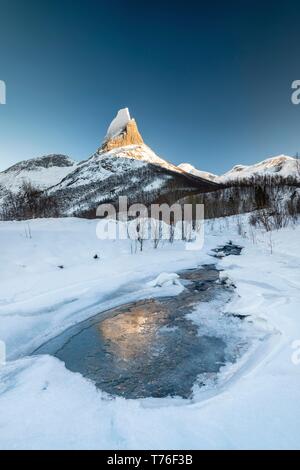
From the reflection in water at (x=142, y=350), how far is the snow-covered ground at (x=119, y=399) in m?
0.24

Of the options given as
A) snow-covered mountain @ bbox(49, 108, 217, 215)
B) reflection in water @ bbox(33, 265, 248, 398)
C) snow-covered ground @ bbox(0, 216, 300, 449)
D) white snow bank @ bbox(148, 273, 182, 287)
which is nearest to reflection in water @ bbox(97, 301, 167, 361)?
reflection in water @ bbox(33, 265, 248, 398)

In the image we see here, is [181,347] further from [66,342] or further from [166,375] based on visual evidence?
[66,342]

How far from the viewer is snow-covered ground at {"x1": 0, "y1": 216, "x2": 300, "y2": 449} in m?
2.43

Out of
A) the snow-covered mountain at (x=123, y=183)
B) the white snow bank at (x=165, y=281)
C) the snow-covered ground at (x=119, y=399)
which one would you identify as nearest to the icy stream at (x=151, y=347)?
the snow-covered ground at (x=119, y=399)

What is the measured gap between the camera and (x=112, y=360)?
4164mm

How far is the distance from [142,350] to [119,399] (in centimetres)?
131

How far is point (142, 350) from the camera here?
443 centimetres

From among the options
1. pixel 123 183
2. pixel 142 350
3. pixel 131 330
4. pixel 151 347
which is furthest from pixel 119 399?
pixel 123 183

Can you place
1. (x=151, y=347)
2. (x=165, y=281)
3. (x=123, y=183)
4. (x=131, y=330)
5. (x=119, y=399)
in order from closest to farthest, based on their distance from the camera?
(x=119, y=399)
(x=151, y=347)
(x=131, y=330)
(x=165, y=281)
(x=123, y=183)

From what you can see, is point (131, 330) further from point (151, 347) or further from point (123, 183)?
point (123, 183)

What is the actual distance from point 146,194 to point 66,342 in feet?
328

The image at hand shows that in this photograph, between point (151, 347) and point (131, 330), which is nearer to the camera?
point (151, 347)

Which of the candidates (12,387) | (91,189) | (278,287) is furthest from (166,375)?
(91,189)

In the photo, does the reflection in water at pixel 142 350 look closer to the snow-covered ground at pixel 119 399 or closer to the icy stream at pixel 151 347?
the icy stream at pixel 151 347
